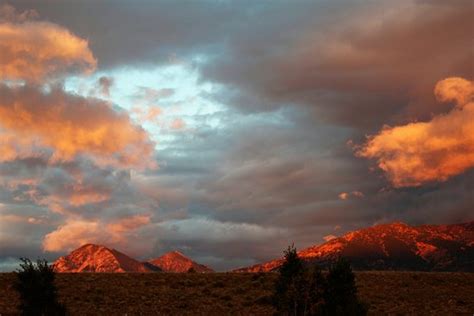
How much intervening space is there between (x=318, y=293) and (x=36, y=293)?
19855 mm

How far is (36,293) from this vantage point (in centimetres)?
4275

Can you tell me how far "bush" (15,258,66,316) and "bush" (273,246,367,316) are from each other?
16.0 meters

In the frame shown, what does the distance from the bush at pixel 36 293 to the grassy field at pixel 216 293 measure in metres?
13.7

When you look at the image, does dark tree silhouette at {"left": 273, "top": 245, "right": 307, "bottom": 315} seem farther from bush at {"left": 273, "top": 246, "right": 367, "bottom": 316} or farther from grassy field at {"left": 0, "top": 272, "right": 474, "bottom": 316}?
grassy field at {"left": 0, "top": 272, "right": 474, "bottom": 316}

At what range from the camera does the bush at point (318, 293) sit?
4284 cm

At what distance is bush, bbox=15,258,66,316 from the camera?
42469 millimetres

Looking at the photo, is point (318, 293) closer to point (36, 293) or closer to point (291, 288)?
point (291, 288)

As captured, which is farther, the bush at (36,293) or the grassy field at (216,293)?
the grassy field at (216,293)

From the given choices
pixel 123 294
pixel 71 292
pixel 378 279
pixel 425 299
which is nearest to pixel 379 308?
pixel 425 299

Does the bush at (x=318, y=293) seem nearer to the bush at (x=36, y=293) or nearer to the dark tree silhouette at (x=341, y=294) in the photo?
the dark tree silhouette at (x=341, y=294)

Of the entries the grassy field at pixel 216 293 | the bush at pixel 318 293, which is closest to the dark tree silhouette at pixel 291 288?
the bush at pixel 318 293

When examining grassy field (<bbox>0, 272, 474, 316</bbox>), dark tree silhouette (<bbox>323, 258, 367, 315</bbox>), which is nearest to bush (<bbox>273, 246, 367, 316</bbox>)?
dark tree silhouette (<bbox>323, 258, 367, 315</bbox>)

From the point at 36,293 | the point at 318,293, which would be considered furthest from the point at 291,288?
the point at 36,293

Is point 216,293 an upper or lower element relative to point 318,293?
upper
